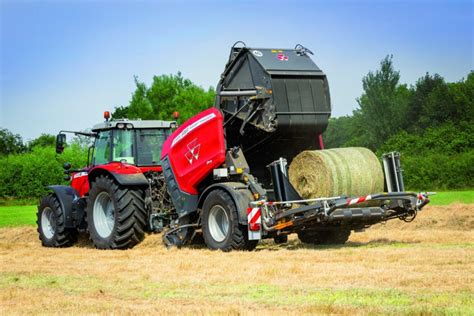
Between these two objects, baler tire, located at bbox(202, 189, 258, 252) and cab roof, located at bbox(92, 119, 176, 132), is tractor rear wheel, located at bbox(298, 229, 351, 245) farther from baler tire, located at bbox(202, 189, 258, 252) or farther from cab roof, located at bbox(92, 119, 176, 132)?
cab roof, located at bbox(92, 119, 176, 132)

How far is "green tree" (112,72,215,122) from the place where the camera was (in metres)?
65.7

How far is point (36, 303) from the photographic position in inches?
339

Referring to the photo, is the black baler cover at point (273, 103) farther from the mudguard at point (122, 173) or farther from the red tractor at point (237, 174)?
the mudguard at point (122, 173)

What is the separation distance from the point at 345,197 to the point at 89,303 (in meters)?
5.39

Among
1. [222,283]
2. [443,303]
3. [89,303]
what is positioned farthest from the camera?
[222,283]

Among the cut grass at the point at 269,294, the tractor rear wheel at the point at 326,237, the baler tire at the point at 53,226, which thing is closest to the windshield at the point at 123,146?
the baler tire at the point at 53,226

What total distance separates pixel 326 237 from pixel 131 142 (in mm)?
4351

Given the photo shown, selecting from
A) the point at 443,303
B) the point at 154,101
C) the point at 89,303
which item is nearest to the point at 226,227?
the point at 89,303

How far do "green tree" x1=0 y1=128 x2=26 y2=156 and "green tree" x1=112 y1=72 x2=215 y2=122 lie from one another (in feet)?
35.4

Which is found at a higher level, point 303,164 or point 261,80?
point 261,80

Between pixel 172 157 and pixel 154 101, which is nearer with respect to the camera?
pixel 172 157

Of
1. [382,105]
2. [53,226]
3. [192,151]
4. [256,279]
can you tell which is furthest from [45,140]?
[256,279]

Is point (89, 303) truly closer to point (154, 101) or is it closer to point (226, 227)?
point (226, 227)

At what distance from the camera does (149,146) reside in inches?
667
